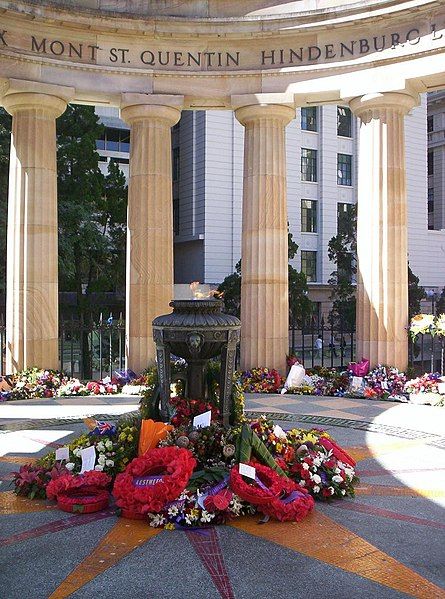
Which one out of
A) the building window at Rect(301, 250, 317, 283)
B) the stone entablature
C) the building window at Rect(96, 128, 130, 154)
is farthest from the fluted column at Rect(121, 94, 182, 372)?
the building window at Rect(96, 128, 130, 154)

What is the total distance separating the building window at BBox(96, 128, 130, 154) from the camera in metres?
54.2

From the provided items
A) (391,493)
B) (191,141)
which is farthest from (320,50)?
(191,141)

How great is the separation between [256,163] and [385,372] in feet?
22.0

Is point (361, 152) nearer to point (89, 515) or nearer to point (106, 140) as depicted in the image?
point (89, 515)

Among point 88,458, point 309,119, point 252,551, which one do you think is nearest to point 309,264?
point 309,119

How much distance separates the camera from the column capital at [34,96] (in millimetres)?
16859

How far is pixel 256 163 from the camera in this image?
18.3m

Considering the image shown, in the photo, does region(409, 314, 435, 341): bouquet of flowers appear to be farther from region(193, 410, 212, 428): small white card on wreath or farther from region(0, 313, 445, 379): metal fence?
region(193, 410, 212, 428): small white card on wreath

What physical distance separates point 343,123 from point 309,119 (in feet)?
10.7

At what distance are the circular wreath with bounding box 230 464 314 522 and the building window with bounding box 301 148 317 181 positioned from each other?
42806 mm

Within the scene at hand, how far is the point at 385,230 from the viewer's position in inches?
685

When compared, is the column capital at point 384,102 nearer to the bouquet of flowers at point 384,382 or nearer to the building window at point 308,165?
the bouquet of flowers at point 384,382

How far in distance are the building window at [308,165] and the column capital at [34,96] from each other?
1303 inches

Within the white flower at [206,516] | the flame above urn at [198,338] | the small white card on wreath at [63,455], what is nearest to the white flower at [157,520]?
the white flower at [206,516]
